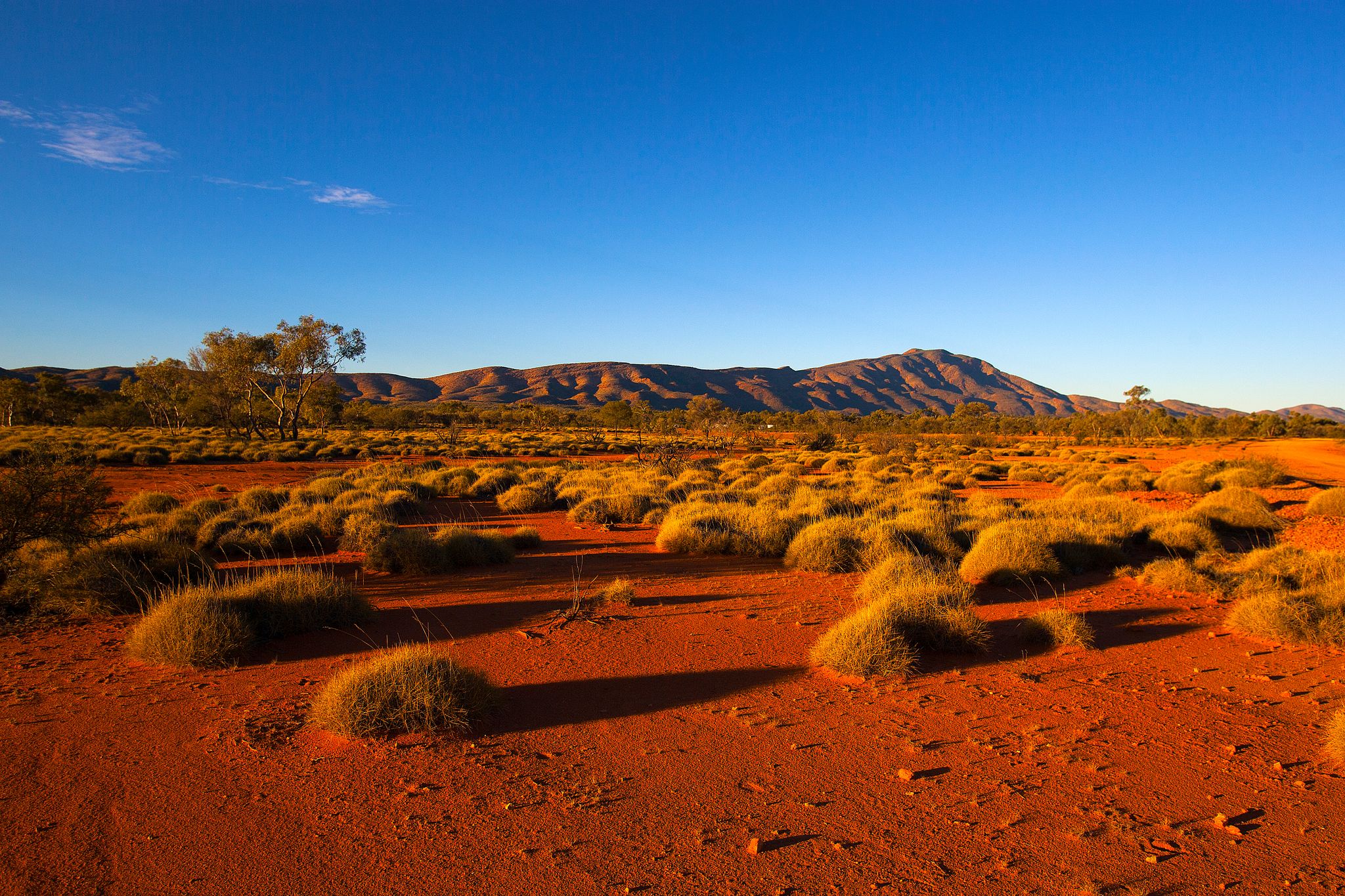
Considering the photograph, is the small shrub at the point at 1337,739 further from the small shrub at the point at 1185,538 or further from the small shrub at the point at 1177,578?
the small shrub at the point at 1185,538

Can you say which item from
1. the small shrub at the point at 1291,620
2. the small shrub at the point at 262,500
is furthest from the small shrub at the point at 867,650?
the small shrub at the point at 262,500

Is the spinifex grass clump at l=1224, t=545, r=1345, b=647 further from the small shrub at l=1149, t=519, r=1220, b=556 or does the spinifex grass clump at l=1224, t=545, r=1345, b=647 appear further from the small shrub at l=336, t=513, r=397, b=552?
the small shrub at l=336, t=513, r=397, b=552

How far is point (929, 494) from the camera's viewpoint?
1862cm

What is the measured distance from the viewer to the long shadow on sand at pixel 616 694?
17.7ft

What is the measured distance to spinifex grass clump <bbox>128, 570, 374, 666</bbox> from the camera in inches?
248

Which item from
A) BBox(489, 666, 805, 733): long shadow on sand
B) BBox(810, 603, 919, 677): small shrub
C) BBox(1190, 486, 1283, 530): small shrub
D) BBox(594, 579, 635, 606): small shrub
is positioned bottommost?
BBox(489, 666, 805, 733): long shadow on sand

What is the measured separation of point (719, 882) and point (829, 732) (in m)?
2.00

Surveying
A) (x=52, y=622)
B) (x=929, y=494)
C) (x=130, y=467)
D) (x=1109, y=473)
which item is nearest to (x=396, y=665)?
(x=52, y=622)

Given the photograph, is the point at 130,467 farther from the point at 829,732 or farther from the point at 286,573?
the point at 829,732

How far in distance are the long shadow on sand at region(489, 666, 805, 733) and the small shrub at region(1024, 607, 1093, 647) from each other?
9.35 ft

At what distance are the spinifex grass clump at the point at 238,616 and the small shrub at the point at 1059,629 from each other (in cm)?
766

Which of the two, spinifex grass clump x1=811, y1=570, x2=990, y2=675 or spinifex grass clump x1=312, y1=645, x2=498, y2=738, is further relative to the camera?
spinifex grass clump x1=811, y1=570, x2=990, y2=675

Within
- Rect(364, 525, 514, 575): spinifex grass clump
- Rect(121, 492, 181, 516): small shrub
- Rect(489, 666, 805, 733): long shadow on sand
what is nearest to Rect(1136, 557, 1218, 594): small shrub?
Rect(489, 666, 805, 733): long shadow on sand

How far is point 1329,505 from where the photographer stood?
609 inches
